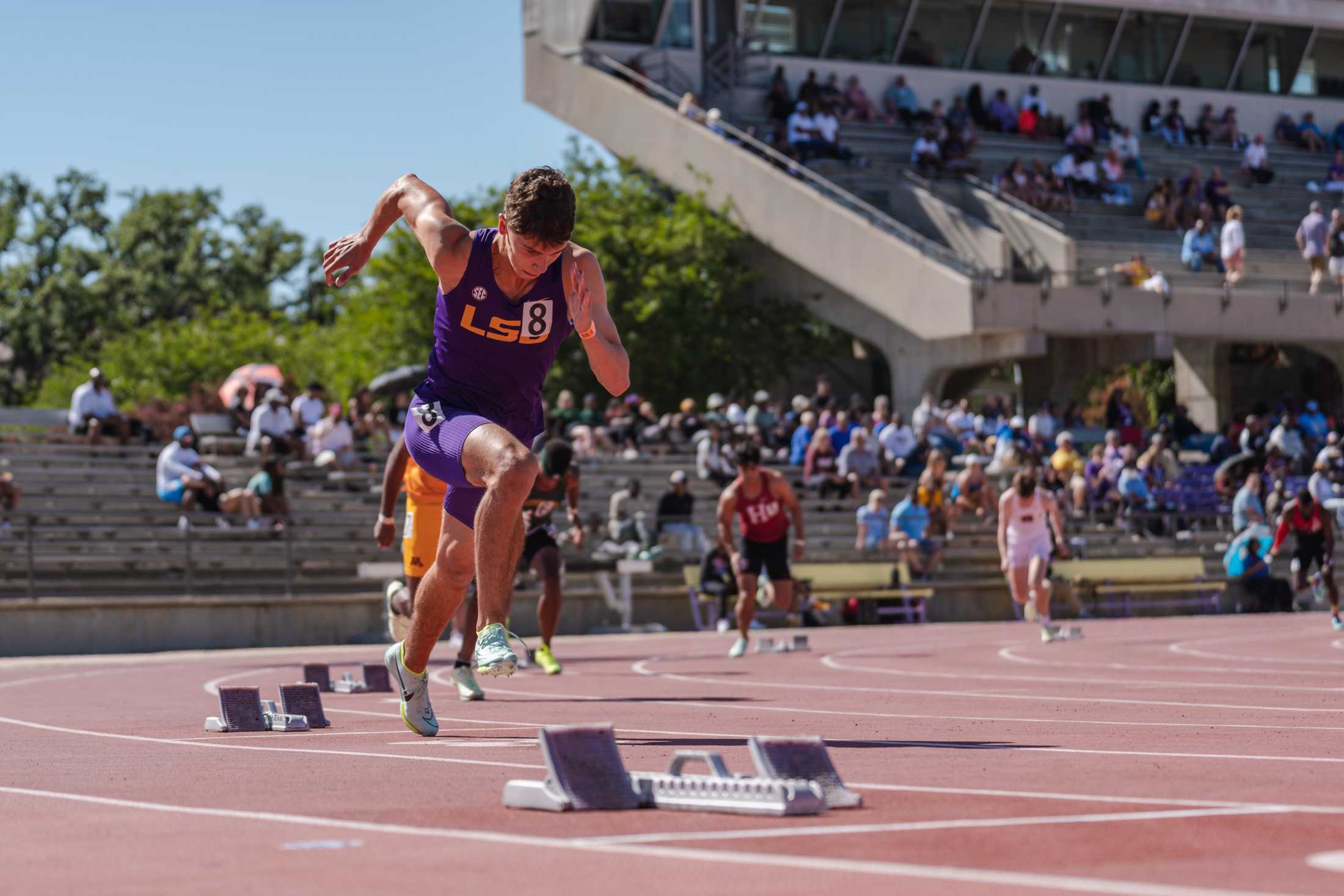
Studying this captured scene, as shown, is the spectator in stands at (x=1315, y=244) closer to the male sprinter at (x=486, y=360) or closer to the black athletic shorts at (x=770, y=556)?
the black athletic shorts at (x=770, y=556)

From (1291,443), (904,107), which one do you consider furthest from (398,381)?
(904,107)

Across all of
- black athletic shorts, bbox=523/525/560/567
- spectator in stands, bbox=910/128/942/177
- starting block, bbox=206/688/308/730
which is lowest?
starting block, bbox=206/688/308/730

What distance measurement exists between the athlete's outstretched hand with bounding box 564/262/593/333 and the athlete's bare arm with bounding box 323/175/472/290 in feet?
1.52

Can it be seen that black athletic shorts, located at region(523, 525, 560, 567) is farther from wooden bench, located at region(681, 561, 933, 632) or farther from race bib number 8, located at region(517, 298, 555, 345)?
wooden bench, located at region(681, 561, 933, 632)

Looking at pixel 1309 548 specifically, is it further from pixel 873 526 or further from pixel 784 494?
pixel 784 494

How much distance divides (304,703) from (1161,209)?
124 ft

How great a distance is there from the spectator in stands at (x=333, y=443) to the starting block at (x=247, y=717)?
19.1m

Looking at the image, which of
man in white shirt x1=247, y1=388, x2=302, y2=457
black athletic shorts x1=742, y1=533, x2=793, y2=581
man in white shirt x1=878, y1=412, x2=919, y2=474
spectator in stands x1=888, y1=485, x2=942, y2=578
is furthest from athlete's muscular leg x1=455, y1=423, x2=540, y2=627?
man in white shirt x1=878, y1=412, x2=919, y2=474

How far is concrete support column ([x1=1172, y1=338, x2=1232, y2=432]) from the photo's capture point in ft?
147

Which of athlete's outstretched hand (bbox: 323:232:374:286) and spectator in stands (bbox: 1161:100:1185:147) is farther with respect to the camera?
spectator in stands (bbox: 1161:100:1185:147)

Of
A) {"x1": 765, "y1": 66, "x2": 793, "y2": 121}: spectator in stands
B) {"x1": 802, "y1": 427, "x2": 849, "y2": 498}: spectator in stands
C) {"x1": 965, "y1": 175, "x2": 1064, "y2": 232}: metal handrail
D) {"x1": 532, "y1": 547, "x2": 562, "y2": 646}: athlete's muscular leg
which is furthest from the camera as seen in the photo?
{"x1": 765, "y1": 66, "x2": 793, "y2": 121}: spectator in stands

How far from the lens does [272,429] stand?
28281 mm

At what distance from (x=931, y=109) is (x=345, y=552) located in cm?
2544

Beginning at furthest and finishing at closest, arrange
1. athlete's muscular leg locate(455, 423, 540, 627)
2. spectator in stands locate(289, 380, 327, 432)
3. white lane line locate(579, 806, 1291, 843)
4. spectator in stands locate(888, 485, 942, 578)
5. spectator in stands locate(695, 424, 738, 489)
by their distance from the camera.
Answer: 1. spectator in stands locate(695, 424, 738, 489)
2. spectator in stands locate(289, 380, 327, 432)
3. spectator in stands locate(888, 485, 942, 578)
4. athlete's muscular leg locate(455, 423, 540, 627)
5. white lane line locate(579, 806, 1291, 843)
